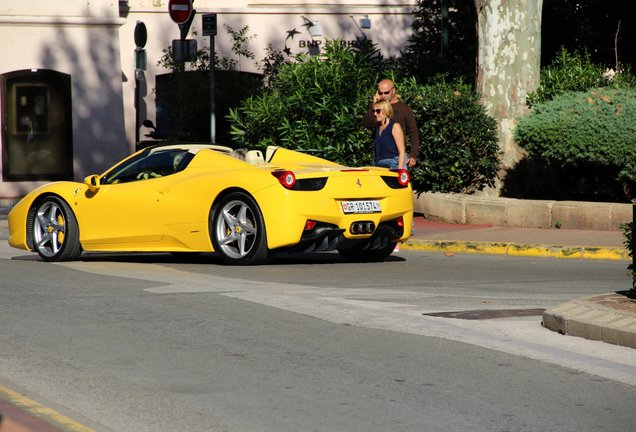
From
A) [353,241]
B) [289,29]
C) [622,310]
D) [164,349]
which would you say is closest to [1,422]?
Result: [164,349]

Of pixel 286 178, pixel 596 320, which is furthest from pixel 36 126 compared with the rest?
pixel 596 320

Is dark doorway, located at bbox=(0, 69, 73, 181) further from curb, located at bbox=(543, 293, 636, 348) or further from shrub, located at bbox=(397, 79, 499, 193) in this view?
curb, located at bbox=(543, 293, 636, 348)

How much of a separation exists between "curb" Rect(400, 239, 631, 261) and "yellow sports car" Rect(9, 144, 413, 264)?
188cm

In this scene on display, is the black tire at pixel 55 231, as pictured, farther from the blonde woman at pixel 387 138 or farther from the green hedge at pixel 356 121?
the green hedge at pixel 356 121

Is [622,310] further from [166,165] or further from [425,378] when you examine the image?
[166,165]

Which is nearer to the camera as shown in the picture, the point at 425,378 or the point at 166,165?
the point at 425,378

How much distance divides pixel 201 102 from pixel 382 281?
1359 centimetres

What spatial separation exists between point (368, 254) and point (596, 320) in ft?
20.0

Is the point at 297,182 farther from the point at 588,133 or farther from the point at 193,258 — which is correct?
the point at 588,133

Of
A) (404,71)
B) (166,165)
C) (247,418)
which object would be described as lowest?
(247,418)

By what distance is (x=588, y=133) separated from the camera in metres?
18.8

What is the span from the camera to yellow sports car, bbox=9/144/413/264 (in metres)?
14.0

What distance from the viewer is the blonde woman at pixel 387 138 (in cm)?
1670

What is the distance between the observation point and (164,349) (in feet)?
29.3
